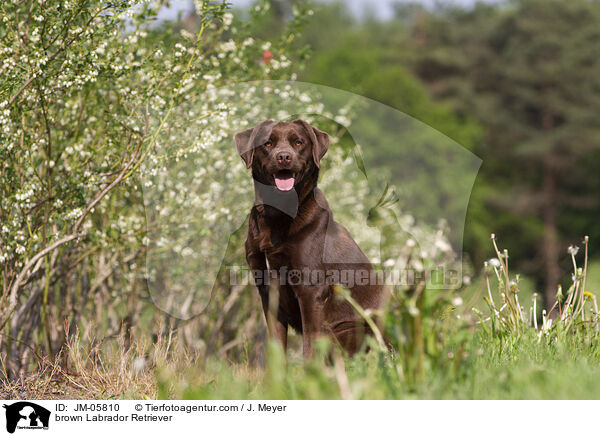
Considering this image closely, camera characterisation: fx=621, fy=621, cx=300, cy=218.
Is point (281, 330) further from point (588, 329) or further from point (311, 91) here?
point (311, 91)

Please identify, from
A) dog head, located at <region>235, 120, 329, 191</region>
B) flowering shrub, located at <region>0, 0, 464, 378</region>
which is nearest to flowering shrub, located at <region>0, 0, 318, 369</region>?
flowering shrub, located at <region>0, 0, 464, 378</region>

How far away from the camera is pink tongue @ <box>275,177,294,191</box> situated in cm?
390

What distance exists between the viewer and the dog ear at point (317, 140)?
3.96 meters

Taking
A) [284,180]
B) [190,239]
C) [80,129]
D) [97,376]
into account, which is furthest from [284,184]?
[80,129]

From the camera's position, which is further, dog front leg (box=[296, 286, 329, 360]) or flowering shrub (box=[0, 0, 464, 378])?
flowering shrub (box=[0, 0, 464, 378])

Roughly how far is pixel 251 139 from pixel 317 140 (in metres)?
0.42

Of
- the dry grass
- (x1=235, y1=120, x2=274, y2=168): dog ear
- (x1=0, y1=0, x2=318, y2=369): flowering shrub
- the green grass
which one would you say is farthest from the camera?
(x1=0, y1=0, x2=318, y2=369): flowering shrub

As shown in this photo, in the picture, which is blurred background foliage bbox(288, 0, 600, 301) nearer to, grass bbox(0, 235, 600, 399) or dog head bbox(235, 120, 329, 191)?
grass bbox(0, 235, 600, 399)

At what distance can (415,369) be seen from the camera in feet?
9.08

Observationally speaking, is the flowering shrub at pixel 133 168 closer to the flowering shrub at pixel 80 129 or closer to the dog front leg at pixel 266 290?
the flowering shrub at pixel 80 129
